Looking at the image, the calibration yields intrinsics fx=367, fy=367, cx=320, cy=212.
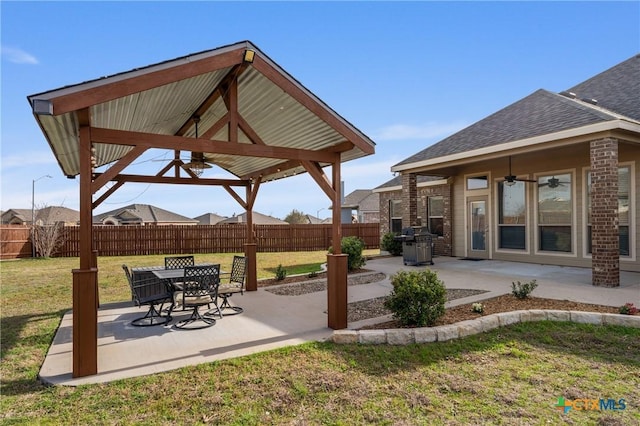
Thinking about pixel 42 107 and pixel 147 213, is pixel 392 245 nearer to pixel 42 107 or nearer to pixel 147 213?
pixel 42 107

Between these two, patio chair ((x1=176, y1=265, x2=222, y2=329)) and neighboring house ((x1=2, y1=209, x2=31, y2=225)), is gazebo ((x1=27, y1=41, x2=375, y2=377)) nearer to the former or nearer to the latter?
patio chair ((x1=176, y1=265, x2=222, y2=329))

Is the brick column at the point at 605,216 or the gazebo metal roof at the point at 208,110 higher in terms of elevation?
the gazebo metal roof at the point at 208,110

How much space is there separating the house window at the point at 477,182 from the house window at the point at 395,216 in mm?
4368

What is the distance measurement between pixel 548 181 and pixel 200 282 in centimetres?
982

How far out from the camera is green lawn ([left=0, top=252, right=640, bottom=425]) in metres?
3.08

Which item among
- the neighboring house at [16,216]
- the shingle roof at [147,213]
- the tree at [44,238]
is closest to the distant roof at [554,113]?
the tree at [44,238]

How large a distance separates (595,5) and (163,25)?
1086cm

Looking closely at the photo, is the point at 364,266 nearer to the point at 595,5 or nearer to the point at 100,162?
the point at 100,162

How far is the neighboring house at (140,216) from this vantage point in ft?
112

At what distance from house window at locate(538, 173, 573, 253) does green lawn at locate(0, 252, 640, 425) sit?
235 inches

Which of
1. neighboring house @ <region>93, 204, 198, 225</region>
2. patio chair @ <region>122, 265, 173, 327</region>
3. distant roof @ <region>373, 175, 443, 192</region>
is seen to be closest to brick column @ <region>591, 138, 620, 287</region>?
distant roof @ <region>373, 175, 443, 192</region>

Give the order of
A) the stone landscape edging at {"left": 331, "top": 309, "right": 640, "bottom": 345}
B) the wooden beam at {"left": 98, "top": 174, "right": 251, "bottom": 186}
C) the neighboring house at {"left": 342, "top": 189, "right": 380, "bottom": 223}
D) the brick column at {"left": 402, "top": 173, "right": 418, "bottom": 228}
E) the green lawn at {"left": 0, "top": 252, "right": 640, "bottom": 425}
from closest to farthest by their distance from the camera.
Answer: the green lawn at {"left": 0, "top": 252, "right": 640, "bottom": 425} → the stone landscape edging at {"left": 331, "top": 309, "right": 640, "bottom": 345} → the wooden beam at {"left": 98, "top": 174, "right": 251, "bottom": 186} → the brick column at {"left": 402, "top": 173, "right": 418, "bottom": 228} → the neighboring house at {"left": 342, "top": 189, "right": 380, "bottom": 223}

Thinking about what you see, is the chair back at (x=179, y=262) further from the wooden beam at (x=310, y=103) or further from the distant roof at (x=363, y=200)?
the distant roof at (x=363, y=200)

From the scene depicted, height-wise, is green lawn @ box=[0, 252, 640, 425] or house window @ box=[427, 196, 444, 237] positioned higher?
house window @ box=[427, 196, 444, 237]
